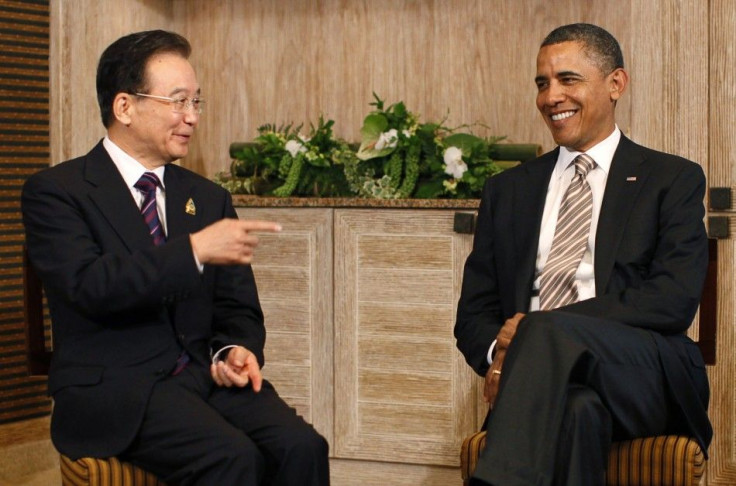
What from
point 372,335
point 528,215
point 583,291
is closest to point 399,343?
point 372,335

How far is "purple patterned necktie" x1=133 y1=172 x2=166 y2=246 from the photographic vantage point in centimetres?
282

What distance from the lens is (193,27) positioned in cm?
488

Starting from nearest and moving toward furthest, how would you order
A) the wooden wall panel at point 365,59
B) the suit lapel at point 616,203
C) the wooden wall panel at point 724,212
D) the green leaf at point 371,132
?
1. the suit lapel at point 616,203
2. the wooden wall panel at point 724,212
3. the green leaf at point 371,132
4. the wooden wall panel at point 365,59

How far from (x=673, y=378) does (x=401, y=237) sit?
1487mm

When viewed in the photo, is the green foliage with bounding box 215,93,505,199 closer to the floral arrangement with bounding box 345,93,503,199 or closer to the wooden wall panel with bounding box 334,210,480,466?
the floral arrangement with bounding box 345,93,503,199

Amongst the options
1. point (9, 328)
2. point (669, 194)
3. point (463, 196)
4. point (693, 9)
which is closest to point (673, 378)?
point (669, 194)

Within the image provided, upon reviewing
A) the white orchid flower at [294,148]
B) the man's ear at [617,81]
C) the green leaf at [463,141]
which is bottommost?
the white orchid flower at [294,148]

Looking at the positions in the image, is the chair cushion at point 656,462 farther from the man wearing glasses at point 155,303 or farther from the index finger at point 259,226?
the index finger at point 259,226

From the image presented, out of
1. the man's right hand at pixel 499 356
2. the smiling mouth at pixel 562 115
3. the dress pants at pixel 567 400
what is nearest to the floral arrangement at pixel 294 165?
the smiling mouth at pixel 562 115

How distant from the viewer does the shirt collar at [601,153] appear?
3141 millimetres

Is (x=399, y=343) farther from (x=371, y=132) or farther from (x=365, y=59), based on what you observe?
(x=365, y=59)

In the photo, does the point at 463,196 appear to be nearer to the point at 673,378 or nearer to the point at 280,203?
the point at 280,203

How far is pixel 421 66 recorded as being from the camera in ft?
15.0

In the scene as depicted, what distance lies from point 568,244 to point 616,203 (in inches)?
6.6
